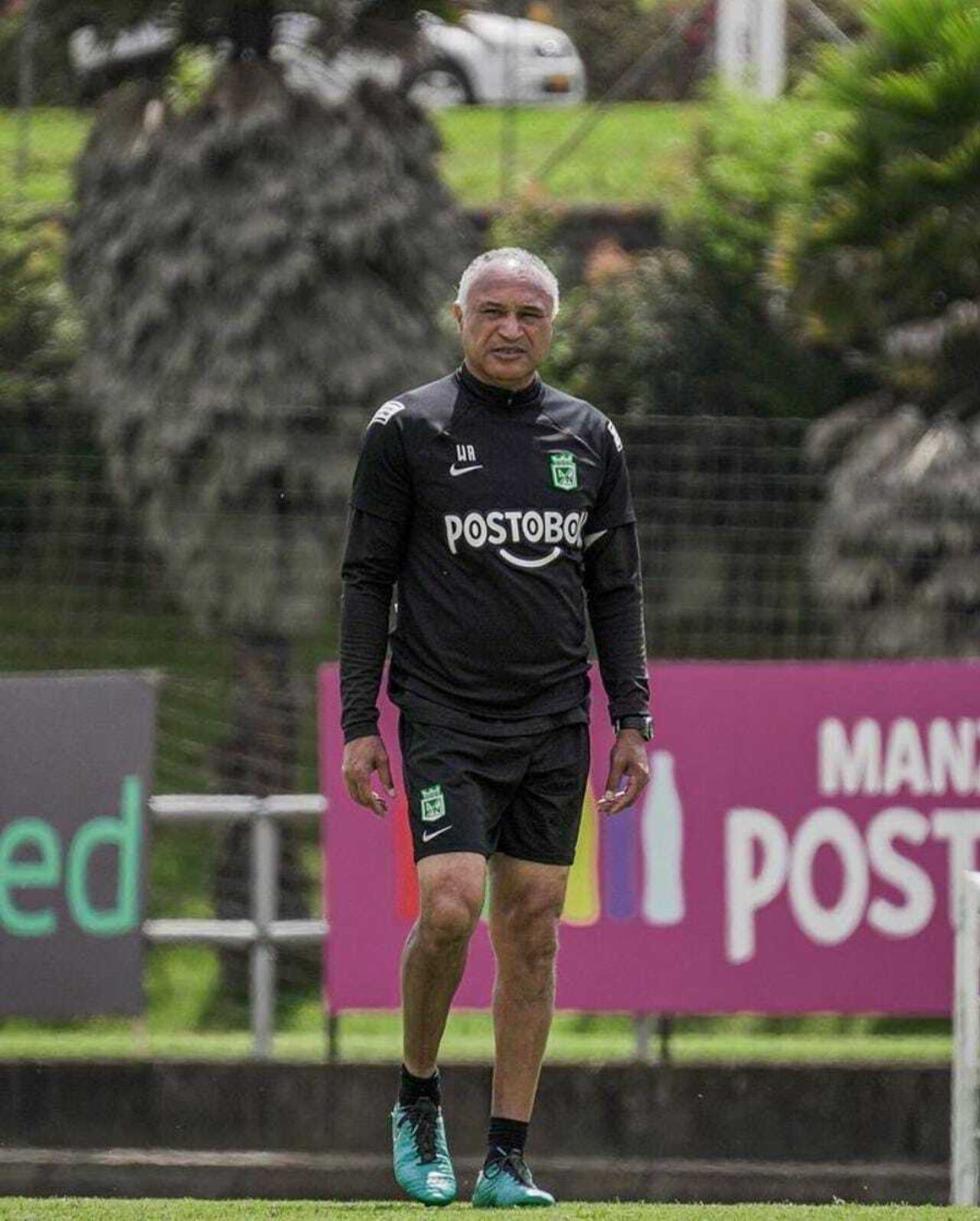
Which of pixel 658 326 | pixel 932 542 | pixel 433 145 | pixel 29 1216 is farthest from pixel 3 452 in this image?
pixel 658 326

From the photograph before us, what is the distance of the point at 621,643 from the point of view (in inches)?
228

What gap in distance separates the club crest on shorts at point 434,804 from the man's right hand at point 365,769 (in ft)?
0.28

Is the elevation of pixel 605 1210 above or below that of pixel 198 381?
below

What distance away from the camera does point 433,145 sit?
15.3 metres

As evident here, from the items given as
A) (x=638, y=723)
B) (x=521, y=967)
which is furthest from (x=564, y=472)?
(x=521, y=967)

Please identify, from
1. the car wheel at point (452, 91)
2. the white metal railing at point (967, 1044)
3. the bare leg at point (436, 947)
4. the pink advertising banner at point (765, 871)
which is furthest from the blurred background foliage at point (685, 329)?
the bare leg at point (436, 947)

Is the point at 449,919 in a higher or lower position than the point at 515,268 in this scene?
lower

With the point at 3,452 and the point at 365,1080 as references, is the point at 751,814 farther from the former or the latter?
the point at 3,452

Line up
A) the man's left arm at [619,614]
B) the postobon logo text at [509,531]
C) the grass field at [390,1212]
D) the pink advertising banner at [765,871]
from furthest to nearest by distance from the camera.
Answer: the pink advertising banner at [765,871] → the man's left arm at [619,614] → the postobon logo text at [509,531] → the grass field at [390,1212]

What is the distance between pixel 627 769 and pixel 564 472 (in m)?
0.65

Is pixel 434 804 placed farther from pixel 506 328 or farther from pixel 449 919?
pixel 506 328

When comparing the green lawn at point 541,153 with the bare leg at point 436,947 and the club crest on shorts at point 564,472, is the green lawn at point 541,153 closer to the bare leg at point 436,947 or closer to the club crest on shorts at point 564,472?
the club crest on shorts at point 564,472

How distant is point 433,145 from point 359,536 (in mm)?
10066

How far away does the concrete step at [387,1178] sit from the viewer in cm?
859
